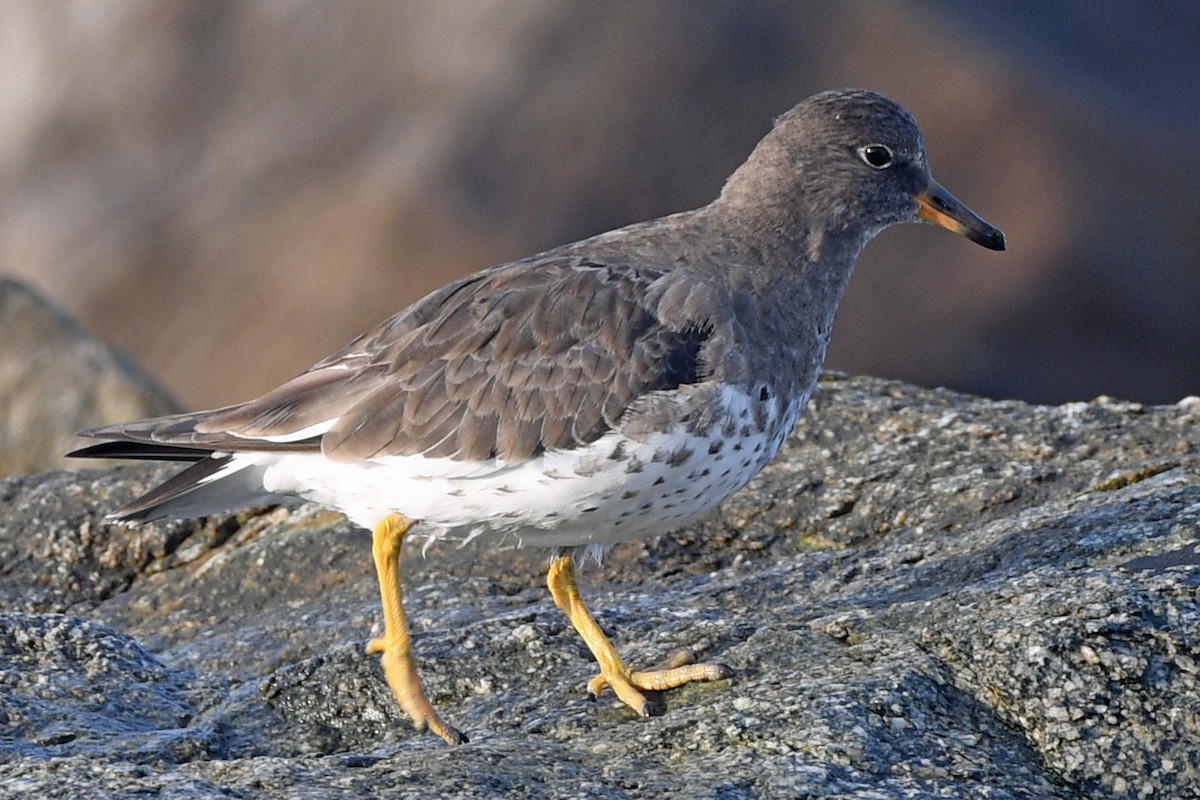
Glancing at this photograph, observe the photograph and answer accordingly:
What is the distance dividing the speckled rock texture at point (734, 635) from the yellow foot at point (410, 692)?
7 cm

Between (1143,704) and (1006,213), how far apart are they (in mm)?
10752

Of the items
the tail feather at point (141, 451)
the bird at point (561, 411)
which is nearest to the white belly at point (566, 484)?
the bird at point (561, 411)

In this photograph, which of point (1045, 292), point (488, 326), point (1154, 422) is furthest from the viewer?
point (1045, 292)

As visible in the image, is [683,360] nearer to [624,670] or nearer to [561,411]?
[561,411]

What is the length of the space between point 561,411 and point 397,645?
117 cm

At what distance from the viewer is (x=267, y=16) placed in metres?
18.1

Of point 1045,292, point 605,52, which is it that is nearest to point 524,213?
point 605,52

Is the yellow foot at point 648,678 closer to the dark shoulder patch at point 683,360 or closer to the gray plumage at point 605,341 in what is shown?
the gray plumage at point 605,341

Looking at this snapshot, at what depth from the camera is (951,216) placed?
764 cm

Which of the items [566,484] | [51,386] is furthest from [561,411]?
[51,386]

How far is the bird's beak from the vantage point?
760 cm

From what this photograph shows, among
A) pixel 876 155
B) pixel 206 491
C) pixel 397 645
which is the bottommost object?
pixel 397 645

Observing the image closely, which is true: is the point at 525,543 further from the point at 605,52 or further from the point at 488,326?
the point at 605,52

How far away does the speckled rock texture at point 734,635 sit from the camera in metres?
5.12
